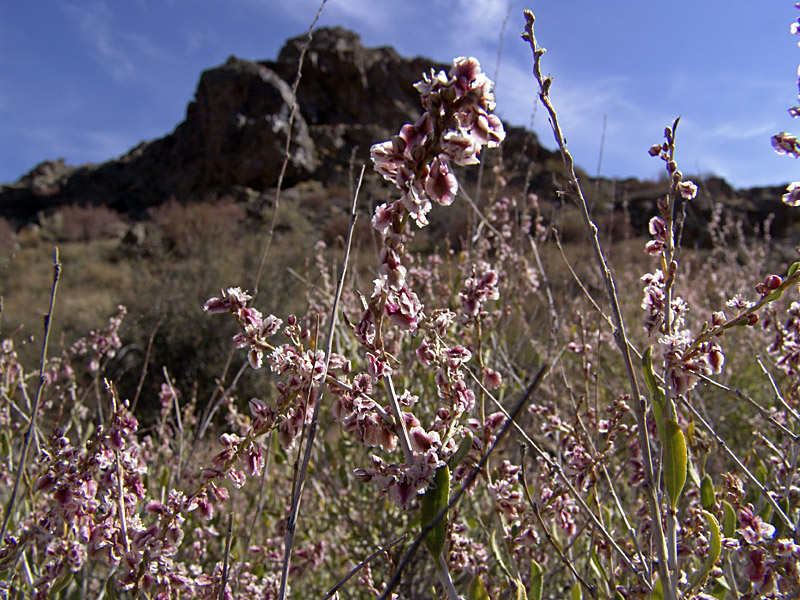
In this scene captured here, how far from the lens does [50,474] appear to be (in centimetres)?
114

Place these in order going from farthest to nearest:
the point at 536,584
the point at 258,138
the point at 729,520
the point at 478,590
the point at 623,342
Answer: the point at 258,138 → the point at 536,584 → the point at 729,520 → the point at 478,590 → the point at 623,342

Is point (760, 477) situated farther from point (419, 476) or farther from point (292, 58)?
point (292, 58)

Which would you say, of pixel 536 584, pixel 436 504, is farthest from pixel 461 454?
pixel 536 584

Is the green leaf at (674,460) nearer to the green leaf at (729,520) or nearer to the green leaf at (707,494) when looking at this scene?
the green leaf at (729,520)

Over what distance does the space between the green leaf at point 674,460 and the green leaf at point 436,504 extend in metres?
0.31

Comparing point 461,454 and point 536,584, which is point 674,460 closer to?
point 461,454

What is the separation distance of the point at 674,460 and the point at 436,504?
0.34 metres

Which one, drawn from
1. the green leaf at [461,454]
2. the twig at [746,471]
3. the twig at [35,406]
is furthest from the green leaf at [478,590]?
the twig at [35,406]

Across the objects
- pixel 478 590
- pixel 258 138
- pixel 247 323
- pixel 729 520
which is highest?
pixel 258 138

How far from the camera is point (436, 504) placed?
2.49ft

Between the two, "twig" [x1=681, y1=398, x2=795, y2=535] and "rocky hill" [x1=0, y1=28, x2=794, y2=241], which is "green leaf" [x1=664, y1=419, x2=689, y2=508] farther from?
"rocky hill" [x1=0, y1=28, x2=794, y2=241]

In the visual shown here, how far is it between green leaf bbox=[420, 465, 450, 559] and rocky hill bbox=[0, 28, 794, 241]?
2208 cm

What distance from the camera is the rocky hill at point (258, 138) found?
85.0 feet

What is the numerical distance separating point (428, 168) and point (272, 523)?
266 centimetres
